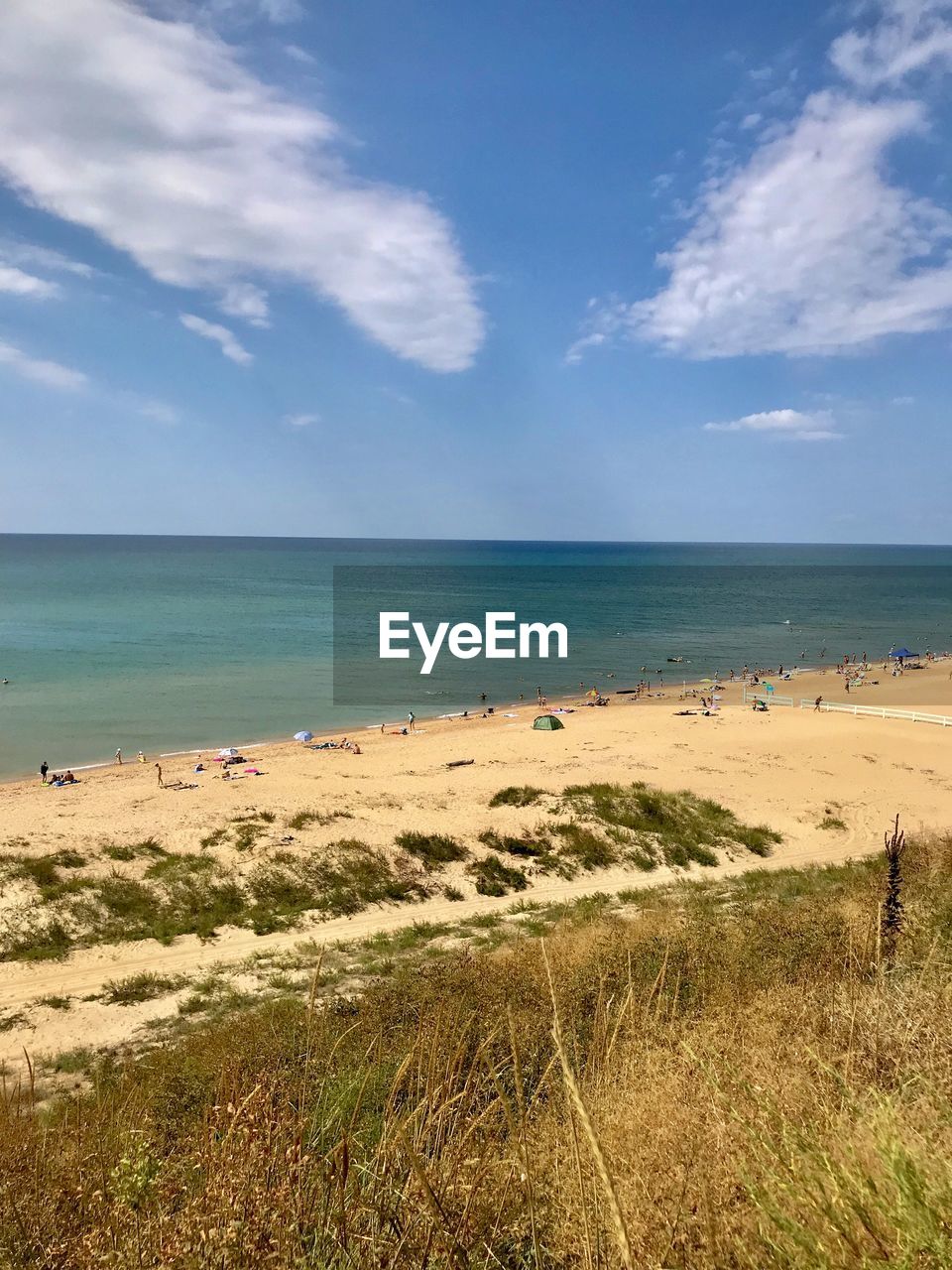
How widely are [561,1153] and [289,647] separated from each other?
64.8 metres

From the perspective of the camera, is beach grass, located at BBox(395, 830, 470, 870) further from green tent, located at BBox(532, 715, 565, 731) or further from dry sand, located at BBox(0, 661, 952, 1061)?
green tent, located at BBox(532, 715, 565, 731)

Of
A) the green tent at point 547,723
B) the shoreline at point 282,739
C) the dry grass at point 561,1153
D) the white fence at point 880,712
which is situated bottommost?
the shoreline at point 282,739

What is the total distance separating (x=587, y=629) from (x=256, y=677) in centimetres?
4067

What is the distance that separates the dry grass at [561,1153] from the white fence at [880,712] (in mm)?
33923

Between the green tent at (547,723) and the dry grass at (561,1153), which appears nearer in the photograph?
the dry grass at (561,1153)

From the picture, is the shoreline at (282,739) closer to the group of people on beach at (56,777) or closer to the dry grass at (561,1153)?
the group of people on beach at (56,777)

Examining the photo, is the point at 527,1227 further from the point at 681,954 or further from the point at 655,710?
the point at 655,710

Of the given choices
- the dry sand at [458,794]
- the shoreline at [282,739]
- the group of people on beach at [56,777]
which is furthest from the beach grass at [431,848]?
the shoreline at [282,739]

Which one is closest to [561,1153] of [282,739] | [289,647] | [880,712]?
[282,739]

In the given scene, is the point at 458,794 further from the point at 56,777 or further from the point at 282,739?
the point at 282,739

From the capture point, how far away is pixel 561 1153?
310cm

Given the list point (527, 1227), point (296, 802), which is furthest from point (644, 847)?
point (527, 1227)

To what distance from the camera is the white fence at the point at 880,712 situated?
34406mm

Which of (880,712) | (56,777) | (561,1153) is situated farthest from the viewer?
(880,712)
